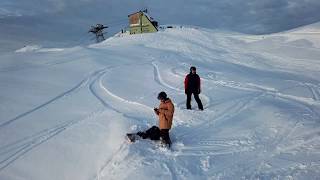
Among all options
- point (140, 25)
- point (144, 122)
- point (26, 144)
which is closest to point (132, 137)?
point (144, 122)

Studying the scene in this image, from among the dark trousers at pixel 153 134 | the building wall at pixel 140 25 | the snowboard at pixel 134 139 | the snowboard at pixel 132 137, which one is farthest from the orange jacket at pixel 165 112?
the building wall at pixel 140 25

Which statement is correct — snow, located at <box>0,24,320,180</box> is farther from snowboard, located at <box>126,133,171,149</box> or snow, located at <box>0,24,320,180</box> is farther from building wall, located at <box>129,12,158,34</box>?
building wall, located at <box>129,12,158,34</box>

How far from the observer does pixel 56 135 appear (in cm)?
1520

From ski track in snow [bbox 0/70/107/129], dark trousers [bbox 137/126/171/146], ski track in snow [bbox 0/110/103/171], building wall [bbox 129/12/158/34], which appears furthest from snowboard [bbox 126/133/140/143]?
building wall [bbox 129/12/158/34]

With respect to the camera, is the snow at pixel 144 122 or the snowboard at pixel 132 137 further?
the snowboard at pixel 132 137

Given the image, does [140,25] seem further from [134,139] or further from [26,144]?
[134,139]

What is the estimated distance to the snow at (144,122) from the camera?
1248cm

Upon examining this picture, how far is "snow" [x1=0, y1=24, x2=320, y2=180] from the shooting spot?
1248cm

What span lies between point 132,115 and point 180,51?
24.0 metres

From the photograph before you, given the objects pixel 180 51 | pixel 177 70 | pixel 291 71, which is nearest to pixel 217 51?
pixel 180 51

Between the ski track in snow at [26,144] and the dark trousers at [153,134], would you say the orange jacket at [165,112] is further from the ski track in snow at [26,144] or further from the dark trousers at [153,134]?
the ski track in snow at [26,144]

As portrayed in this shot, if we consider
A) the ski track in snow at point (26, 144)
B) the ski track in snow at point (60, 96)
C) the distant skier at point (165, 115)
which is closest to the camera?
the distant skier at point (165, 115)

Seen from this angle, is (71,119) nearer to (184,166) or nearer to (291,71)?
(184,166)

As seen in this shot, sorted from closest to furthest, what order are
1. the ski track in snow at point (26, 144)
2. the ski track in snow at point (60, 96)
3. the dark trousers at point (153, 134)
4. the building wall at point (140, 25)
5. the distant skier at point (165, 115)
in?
the distant skier at point (165, 115), the ski track in snow at point (26, 144), the dark trousers at point (153, 134), the ski track in snow at point (60, 96), the building wall at point (140, 25)
